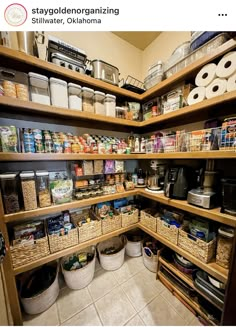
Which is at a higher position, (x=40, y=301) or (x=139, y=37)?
(x=139, y=37)

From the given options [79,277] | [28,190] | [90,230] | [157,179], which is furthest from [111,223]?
[28,190]

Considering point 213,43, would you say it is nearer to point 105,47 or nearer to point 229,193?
point 229,193

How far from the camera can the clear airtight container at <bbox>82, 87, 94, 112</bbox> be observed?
99 centimetres

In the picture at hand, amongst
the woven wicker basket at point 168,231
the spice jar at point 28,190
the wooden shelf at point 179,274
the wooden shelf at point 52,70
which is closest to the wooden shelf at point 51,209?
the spice jar at point 28,190

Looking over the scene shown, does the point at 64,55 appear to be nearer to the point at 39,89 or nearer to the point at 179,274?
the point at 39,89

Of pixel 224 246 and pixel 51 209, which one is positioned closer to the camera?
pixel 224 246

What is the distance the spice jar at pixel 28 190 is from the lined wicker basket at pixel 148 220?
0.95m

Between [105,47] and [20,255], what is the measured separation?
193 centimetres

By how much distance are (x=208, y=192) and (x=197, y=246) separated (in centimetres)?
36

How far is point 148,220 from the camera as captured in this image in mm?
1215

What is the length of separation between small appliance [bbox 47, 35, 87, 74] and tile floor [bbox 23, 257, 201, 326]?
1752 mm
